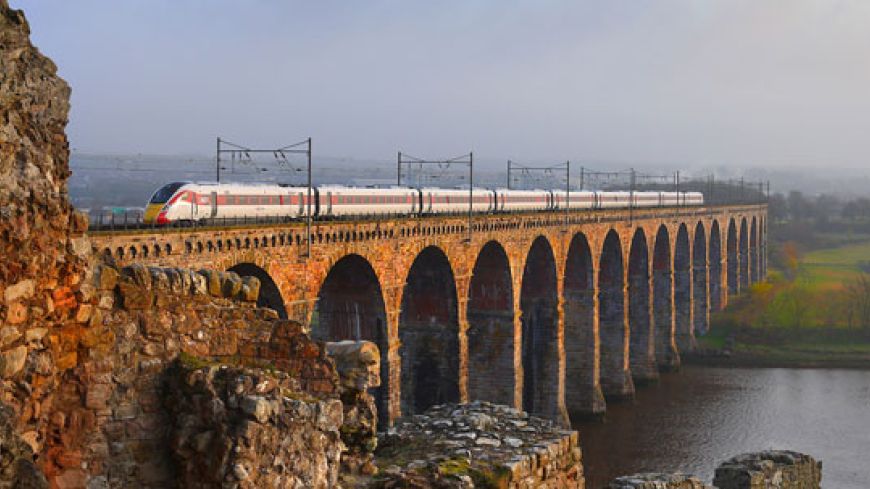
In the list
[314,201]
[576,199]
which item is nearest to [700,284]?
[576,199]

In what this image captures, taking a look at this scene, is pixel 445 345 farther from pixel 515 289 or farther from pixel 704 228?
pixel 704 228

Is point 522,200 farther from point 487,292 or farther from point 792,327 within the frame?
point 792,327

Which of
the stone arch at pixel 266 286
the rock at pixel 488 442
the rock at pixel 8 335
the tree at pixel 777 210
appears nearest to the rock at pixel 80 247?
the rock at pixel 8 335

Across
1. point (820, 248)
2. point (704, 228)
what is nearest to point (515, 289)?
point (704, 228)

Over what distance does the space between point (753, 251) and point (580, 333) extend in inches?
2140

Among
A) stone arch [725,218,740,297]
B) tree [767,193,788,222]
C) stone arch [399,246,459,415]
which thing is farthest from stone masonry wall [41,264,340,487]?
tree [767,193,788,222]

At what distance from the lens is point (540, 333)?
4531cm

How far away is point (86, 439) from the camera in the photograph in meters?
7.82

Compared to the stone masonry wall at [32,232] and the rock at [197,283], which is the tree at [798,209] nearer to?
the rock at [197,283]

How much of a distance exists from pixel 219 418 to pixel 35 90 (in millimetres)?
2658

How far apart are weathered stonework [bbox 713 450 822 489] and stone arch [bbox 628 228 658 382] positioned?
2823cm

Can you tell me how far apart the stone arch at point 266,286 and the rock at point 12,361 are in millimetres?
16054

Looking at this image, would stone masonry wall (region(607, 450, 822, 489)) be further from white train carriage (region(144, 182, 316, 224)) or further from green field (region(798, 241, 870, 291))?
green field (region(798, 241, 870, 291))

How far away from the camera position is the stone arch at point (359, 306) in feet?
98.0
